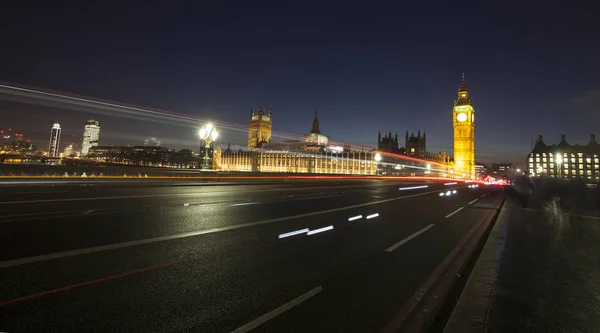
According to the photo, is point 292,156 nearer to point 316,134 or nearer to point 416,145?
point 316,134

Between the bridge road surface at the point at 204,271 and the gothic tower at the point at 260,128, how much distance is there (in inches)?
6692

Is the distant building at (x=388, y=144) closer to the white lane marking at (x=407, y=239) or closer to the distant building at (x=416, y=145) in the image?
the distant building at (x=416, y=145)

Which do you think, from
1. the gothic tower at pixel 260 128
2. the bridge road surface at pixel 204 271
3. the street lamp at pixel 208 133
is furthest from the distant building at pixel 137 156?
the bridge road surface at pixel 204 271

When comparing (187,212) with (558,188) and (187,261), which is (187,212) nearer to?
(187,261)

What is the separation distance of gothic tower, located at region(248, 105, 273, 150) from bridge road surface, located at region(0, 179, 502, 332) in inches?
6692

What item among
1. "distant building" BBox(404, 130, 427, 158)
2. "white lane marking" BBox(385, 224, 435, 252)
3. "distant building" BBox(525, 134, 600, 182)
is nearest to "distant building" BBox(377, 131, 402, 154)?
"distant building" BBox(404, 130, 427, 158)

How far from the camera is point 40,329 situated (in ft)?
10.4

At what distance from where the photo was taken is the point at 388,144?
152m

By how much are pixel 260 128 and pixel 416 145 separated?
8871 centimetres

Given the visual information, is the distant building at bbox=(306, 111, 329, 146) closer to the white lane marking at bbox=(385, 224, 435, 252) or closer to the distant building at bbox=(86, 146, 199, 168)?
the distant building at bbox=(86, 146, 199, 168)

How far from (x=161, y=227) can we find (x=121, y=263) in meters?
3.14

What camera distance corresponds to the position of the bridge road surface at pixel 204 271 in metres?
3.58

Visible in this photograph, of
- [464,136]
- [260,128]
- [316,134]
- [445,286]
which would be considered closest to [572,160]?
[464,136]

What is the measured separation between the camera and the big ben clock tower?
12244cm
